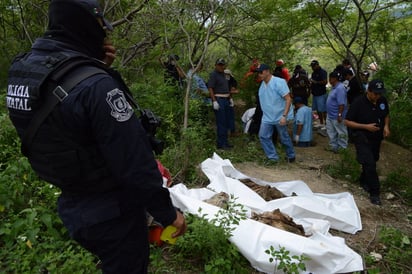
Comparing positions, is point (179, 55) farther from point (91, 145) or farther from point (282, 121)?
point (91, 145)

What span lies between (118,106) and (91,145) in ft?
0.76

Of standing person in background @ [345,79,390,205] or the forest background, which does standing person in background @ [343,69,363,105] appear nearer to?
the forest background

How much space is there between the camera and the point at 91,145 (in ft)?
5.01

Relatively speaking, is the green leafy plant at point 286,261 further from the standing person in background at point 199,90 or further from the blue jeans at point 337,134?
the blue jeans at point 337,134

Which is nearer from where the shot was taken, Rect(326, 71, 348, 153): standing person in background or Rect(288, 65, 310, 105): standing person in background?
Rect(326, 71, 348, 153): standing person in background

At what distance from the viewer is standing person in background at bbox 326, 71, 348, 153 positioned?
665 cm

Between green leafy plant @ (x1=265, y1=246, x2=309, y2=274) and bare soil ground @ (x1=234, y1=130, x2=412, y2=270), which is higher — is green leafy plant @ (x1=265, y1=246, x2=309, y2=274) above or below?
above

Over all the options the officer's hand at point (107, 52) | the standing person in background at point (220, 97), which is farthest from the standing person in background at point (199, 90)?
the officer's hand at point (107, 52)

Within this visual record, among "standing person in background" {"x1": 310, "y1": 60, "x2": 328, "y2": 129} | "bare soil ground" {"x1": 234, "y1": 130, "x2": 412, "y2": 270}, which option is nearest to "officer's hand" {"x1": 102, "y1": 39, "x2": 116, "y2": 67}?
"bare soil ground" {"x1": 234, "y1": 130, "x2": 412, "y2": 270}

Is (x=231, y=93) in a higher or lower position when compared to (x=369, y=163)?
higher

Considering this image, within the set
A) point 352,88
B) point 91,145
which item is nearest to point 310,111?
point 352,88

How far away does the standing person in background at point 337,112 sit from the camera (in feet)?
21.8

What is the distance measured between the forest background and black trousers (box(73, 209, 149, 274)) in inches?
34.5

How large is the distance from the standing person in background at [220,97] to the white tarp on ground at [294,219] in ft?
5.89
